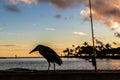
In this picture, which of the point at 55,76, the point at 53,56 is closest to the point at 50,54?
the point at 53,56

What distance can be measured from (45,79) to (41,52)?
2.22 m

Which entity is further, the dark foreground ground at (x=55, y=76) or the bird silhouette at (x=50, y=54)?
the bird silhouette at (x=50, y=54)

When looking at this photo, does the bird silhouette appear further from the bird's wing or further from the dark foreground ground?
the dark foreground ground

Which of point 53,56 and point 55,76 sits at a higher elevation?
point 53,56

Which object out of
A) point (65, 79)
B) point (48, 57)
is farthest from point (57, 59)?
point (65, 79)

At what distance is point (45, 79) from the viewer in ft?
51.4

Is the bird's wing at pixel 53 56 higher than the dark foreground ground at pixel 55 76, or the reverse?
the bird's wing at pixel 53 56

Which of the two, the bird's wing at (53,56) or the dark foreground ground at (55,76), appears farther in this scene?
the bird's wing at (53,56)

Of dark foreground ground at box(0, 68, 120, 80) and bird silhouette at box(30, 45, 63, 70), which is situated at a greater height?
bird silhouette at box(30, 45, 63, 70)

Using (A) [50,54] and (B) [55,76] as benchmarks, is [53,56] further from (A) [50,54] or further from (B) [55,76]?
(B) [55,76]

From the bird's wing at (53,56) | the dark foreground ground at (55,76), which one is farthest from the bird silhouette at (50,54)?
the dark foreground ground at (55,76)

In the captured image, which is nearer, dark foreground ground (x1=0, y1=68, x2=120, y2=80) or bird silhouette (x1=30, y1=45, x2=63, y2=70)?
dark foreground ground (x1=0, y1=68, x2=120, y2=80)

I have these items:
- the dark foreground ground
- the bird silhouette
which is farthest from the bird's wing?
the dark foreground ground

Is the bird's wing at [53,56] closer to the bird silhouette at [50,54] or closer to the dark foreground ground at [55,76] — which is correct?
the bird silhouette at [50,54]
